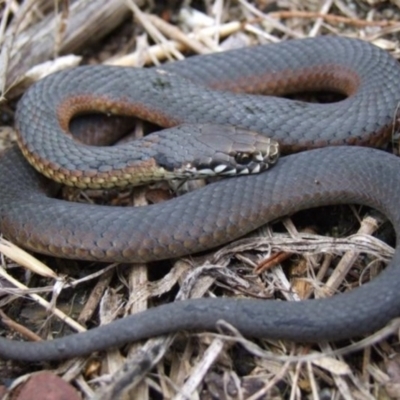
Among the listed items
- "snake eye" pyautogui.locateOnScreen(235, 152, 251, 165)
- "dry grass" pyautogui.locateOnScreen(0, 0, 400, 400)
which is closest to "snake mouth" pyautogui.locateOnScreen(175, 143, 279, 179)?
"snake eye" pyautogui.locateOnScreen(235, 152, 251, 165)

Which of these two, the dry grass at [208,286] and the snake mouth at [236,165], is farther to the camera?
the snake mouth at [236,165]

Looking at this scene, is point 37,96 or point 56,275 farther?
point 37,96

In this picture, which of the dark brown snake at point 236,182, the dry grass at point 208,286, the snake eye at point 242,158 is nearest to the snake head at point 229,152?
the snake eye at point 242,158

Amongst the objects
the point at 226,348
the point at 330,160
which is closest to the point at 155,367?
the point at 226,348

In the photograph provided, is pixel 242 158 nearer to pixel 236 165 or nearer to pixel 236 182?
pixel 236 165

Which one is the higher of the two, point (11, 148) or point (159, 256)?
point (11, 148)

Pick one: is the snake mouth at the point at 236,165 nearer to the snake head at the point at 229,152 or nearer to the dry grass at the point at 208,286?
the snake head at the point at 229,152

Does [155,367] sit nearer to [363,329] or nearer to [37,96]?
[363,329]

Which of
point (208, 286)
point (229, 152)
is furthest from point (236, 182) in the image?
point (208, 286)
